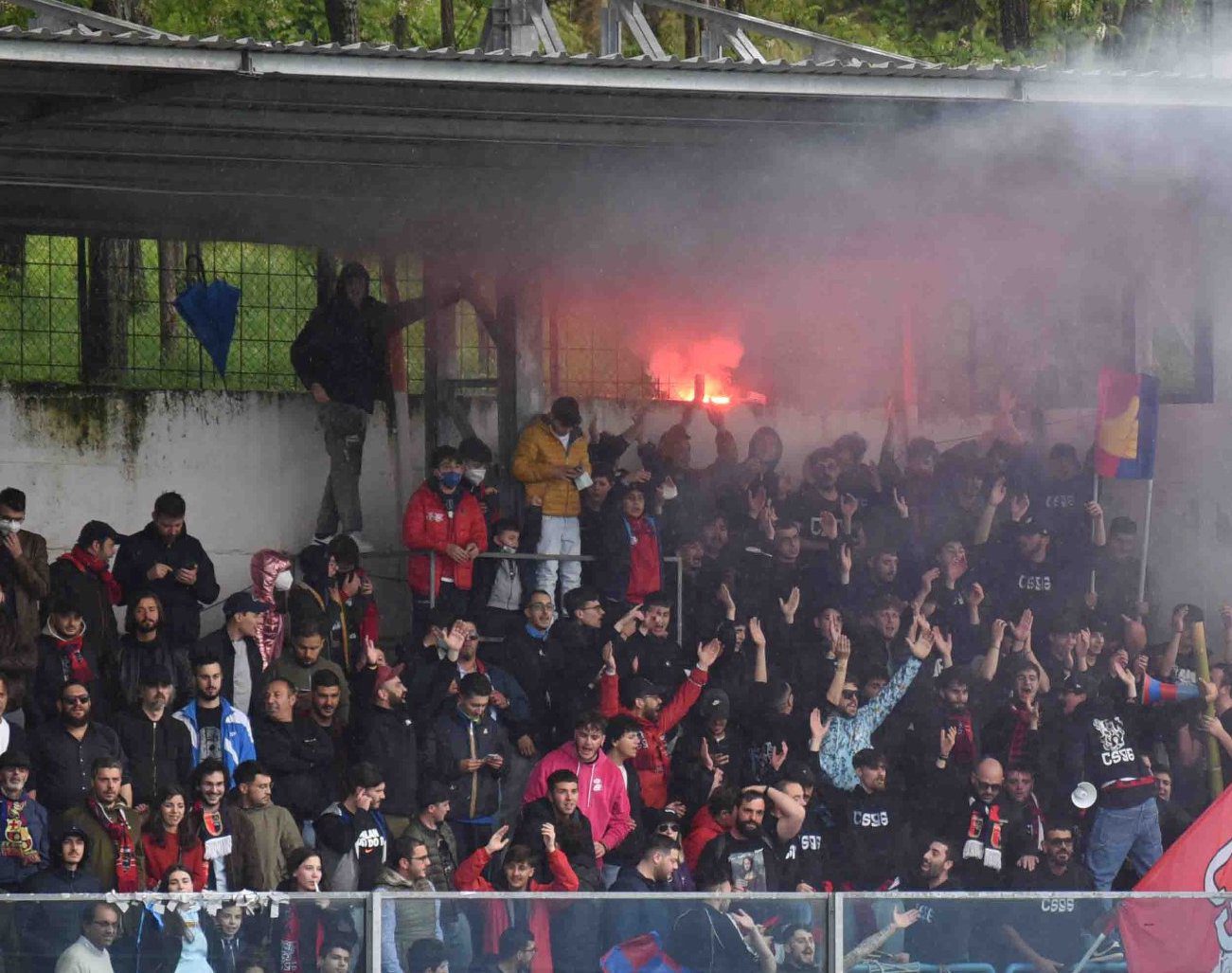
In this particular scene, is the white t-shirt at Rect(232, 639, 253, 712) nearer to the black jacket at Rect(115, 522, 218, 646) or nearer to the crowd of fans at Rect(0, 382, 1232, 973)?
the crowd of fans at Rect(0, 382, 1232, 973)

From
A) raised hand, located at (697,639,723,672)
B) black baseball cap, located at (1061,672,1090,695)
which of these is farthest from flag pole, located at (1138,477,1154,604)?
raised hand, located at (697,639,723,672)

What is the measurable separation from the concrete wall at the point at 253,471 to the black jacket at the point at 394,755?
268 centimetres

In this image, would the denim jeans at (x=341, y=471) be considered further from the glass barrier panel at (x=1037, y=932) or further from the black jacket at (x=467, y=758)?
the glass barrier panel at (x=1037, y=932)

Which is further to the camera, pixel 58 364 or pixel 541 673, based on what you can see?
pixel 58 364

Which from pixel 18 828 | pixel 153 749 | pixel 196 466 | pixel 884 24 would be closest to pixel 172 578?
pixel 153 749

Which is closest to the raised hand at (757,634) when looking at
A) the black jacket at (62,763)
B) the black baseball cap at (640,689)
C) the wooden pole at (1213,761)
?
the black baseball cap at (640,689)

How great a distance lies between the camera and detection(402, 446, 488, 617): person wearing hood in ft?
38.3

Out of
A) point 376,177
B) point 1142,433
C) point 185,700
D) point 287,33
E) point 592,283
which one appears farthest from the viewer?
point 287,33

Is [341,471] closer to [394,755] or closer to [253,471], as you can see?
[253,471]

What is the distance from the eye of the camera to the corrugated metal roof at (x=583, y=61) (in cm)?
862

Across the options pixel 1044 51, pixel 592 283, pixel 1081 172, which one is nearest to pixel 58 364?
pixel 592 283

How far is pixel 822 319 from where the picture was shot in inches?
553

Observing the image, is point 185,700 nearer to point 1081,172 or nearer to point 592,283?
point 592,283

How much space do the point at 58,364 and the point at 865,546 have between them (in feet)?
16.0
